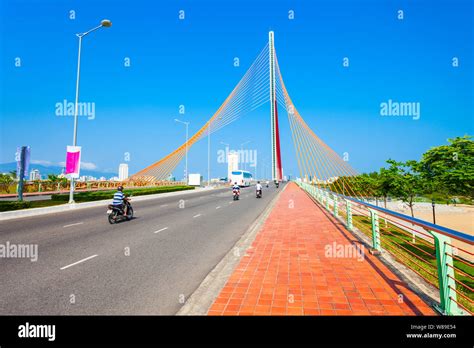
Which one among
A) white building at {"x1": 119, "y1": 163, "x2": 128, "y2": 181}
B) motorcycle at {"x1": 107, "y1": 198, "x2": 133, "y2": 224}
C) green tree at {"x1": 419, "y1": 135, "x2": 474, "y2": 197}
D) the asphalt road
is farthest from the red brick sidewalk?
white building at {"x1": 119, "y1": 163, "x2": 128, "y2": 181}

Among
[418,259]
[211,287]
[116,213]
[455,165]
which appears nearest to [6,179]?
[116,213]

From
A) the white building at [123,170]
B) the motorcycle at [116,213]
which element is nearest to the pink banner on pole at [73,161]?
the motorcycle at [116,213]

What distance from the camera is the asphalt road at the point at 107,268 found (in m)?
4.02

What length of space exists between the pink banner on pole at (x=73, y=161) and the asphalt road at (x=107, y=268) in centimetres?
690

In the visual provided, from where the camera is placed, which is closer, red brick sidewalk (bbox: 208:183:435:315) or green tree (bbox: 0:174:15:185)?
red brick sidewalk (bbox: 208:183:435:315)

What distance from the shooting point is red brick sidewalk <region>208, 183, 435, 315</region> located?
3648mm

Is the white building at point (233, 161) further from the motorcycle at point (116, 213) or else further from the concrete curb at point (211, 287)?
the concrete curb at point (211, 287)

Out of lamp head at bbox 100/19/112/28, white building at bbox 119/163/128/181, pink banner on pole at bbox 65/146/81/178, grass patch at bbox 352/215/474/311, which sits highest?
lamp head at bbox 100/19/112/28

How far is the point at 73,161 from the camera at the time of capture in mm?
17156

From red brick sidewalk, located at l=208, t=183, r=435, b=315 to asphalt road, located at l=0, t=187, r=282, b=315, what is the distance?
92cm

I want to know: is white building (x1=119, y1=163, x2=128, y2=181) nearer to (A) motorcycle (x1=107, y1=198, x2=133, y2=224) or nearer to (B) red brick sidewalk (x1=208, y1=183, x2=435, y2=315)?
(A) motorcycle (x1=107, y1=198, x2=133, y2=224)
